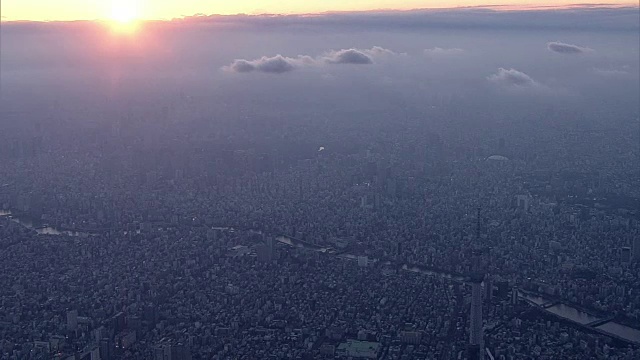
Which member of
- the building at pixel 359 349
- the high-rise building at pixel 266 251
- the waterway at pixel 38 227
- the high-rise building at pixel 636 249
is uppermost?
the building at pixel 359 349

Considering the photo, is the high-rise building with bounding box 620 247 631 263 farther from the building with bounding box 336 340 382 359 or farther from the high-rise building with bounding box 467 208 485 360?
the building with bounding box 336 340 382 359

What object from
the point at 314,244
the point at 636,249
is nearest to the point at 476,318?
the point at 636,249

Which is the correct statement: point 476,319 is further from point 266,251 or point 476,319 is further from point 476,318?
point 266,251

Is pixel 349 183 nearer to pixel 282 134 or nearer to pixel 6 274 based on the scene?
pixel 282 134

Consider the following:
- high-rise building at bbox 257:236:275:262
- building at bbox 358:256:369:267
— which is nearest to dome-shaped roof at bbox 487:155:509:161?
building at bbox 358:256:369:267

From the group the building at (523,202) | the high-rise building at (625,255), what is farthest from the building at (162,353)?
the building at (523,202)

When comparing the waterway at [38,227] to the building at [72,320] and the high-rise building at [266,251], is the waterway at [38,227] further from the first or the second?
the building at [72,320]

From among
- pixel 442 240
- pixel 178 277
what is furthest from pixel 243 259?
pixel 442 240

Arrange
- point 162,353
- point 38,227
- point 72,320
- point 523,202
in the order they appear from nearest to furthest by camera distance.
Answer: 1. point 162,353
2. point 72,320
3. point 38,227
4. point 523,202
